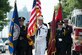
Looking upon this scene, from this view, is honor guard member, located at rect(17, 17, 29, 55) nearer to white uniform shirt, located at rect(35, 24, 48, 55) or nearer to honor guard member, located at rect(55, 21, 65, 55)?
white uniform shirt, located at rect(35, 24, 48, 55)

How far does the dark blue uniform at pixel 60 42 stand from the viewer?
57.3 feet

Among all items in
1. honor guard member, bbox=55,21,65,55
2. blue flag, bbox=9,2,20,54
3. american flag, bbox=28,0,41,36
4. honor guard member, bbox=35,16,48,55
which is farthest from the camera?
american flag, bbox=28,0,41,36

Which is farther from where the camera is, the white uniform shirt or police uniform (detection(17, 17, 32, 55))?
the white uniform shirt

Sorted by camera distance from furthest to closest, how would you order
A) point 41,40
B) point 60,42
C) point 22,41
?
point 60,42 < point 41,40 < point 22,41

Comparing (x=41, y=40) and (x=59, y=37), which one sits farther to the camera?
(x=59, y=37)

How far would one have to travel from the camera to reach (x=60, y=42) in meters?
17.7

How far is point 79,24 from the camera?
25.8m

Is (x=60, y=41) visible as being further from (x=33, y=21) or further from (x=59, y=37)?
(x=33, y=21)

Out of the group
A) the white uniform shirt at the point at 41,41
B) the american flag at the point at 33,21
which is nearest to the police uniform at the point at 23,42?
the white uniform shirt at the point at 41,41

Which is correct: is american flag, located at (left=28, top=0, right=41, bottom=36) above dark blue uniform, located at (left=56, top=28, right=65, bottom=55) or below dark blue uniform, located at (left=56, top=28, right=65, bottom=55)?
above

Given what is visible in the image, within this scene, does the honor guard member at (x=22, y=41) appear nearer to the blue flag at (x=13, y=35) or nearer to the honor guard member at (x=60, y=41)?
the blue flag at (x=13, y=35)

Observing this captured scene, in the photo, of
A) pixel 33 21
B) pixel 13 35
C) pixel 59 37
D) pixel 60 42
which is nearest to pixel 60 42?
pixel 60 42

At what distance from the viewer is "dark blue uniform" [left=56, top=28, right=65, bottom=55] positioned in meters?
17.5

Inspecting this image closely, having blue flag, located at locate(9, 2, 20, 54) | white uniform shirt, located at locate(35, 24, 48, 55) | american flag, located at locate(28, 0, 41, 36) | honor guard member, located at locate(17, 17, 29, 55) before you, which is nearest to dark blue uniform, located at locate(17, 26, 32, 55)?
honor guard member, located at locate(17, 17, 29, 55)
